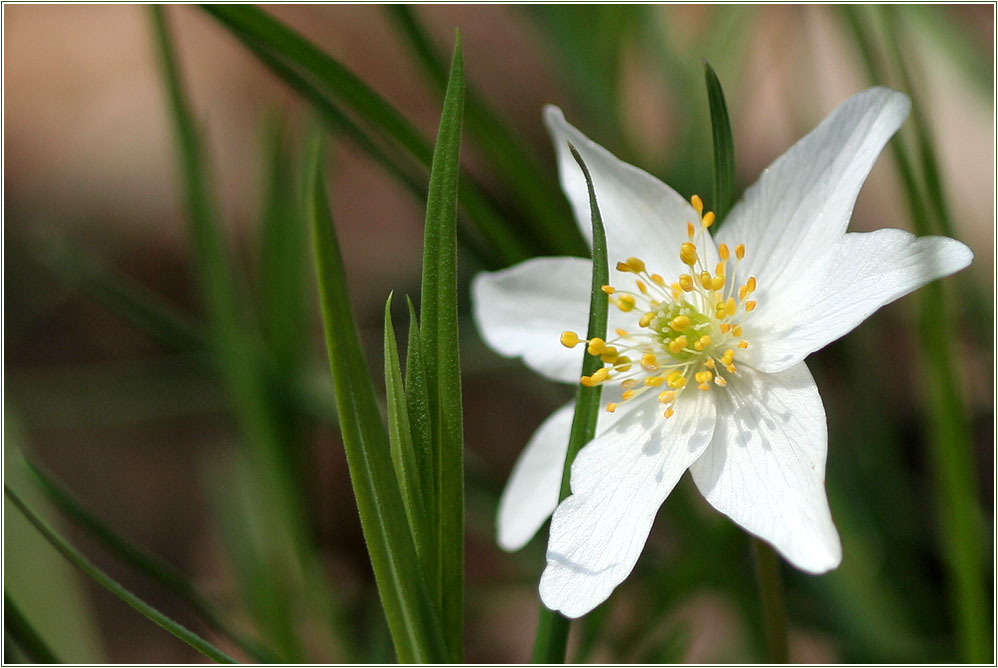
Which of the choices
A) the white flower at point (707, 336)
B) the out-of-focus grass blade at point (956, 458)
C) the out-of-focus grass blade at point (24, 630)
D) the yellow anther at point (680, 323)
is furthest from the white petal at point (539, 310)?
the out-of-focus grass blade at point (24, 630)

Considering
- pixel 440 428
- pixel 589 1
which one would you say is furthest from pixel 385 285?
pixel 440 428

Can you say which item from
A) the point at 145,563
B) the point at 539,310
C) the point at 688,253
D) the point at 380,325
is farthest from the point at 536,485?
the point at 380,325

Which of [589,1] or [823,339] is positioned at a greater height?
[589,1]

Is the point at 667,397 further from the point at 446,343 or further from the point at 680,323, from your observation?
the point at 446,343

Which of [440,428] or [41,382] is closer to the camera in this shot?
[440,428]

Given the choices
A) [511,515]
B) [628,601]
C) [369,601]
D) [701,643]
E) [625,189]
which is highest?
[625,189]

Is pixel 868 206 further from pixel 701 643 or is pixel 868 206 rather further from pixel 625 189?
pixel 625 189

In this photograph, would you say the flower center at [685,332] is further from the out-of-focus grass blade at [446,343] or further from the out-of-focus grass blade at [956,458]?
the out-of-focus grass blade at [956,458]
